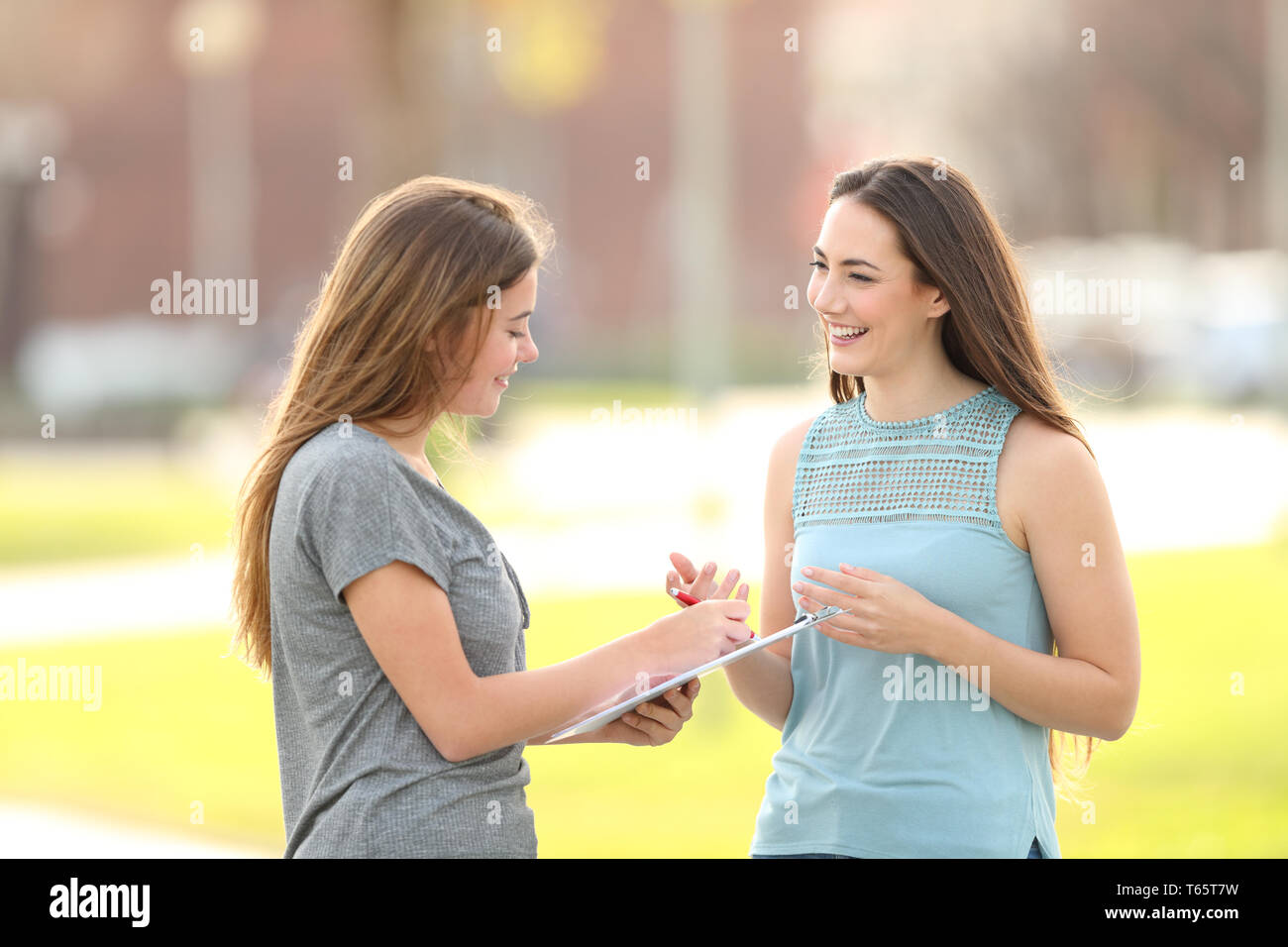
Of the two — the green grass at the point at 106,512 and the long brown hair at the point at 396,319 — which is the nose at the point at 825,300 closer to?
the long brown hair at the point at 396,319

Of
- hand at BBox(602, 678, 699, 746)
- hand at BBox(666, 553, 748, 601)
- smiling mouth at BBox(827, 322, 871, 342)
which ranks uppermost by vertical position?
smiling mouth at BBox(827, 322, 871, 342)

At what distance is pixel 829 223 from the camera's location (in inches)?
112

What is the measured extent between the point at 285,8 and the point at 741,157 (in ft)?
36.5

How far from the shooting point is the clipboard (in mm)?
Answer: 2473

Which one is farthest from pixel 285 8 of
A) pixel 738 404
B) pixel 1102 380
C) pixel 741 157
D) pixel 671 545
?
pixel 671 545

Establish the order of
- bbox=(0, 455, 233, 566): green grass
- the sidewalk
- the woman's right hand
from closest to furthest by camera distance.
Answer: the woman's right hand < the sidewalk < bbox=(0, 455, 233, 566): green grass

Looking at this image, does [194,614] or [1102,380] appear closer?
[194,614]

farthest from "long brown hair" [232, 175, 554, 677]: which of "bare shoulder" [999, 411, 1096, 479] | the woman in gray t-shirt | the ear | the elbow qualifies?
the elbow

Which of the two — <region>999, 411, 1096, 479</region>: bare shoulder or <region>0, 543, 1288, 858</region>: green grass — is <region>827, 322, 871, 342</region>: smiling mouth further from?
<region>0, 543, 1288, 858</region>: green grass

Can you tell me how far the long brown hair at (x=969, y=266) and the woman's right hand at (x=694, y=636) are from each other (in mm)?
698

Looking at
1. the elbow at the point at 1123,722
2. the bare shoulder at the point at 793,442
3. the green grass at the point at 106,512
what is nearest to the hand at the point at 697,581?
the bare shoulder at the point at 793,442

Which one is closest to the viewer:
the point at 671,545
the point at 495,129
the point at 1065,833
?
the point at 1065,833

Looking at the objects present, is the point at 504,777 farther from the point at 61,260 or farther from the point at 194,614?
the point at 61,260

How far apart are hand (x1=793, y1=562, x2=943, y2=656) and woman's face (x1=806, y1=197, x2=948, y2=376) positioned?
46cm
